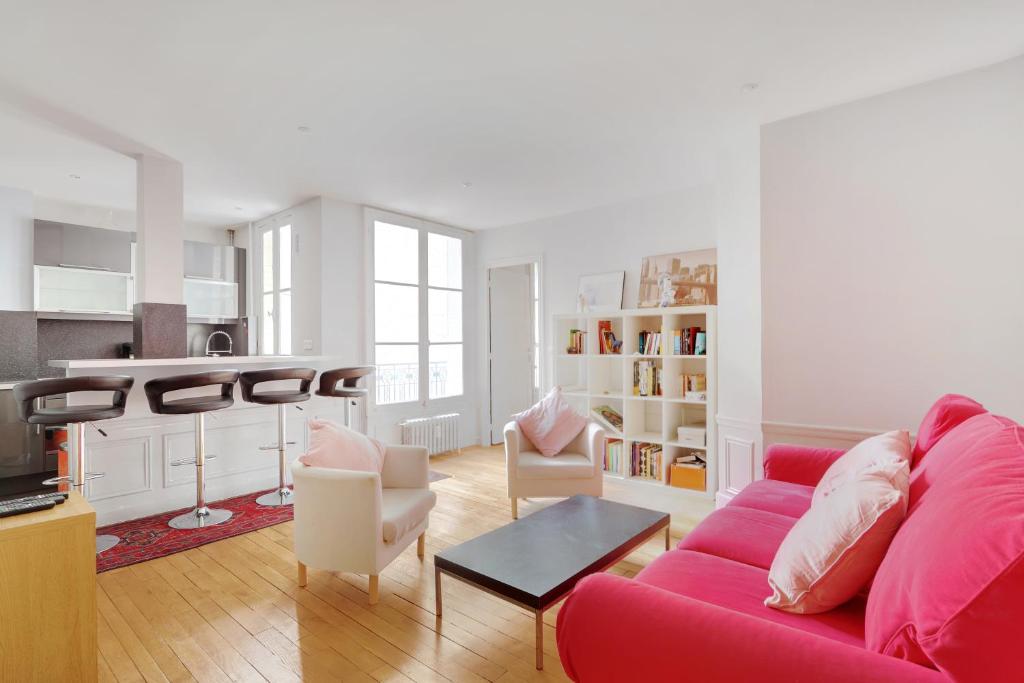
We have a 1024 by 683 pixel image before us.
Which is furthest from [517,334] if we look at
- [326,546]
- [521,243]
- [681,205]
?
[326,546]

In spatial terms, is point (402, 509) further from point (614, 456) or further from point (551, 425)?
point (614, 456)

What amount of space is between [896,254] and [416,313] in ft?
14.3

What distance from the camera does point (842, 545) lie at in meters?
1.40

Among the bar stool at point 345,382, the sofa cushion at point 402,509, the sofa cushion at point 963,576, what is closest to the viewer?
the sofa cushion at point 963,576

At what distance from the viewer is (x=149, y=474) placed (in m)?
3.77

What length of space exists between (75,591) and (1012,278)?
4379mm

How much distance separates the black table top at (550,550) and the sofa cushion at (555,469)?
0.69 m

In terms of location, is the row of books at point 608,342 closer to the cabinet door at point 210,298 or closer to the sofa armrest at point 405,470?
the sofa armrest at point 405,470

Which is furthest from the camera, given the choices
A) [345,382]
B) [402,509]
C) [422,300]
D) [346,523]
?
[422,300]

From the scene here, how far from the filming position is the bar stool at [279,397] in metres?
3.84

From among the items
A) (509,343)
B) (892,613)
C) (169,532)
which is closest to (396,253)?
(509,343)

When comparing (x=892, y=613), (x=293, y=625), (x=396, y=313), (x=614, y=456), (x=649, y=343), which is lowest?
(x=293, y=625)

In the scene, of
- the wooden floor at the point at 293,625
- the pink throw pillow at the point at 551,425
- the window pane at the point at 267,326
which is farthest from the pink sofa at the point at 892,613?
the window pane at the point at 267,326

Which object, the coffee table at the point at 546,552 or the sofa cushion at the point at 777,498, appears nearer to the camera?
the coffee table at the point at 546,552
